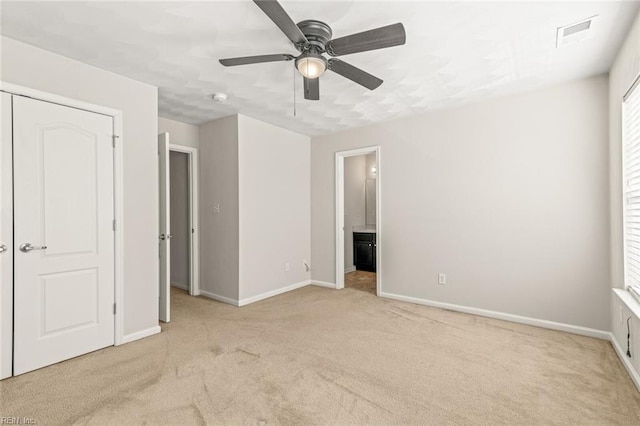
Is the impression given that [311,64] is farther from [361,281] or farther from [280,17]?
[361,281]

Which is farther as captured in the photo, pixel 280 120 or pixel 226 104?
pixel 280 120

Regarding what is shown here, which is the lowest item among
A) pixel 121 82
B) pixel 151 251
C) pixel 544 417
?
pixel 544 417

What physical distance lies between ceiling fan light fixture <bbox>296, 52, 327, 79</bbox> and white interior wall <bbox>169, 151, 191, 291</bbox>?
3310 millimetres

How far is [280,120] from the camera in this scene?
450 centimetres

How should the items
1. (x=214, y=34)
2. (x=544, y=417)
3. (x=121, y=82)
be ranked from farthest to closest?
(x=121, y=82) < (x=214, y=34) < (x=544, y=417)

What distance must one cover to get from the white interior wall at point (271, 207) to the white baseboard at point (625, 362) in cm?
378

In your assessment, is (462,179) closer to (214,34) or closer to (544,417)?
(544,417)

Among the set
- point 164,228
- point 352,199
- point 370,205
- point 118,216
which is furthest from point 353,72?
point 370,205

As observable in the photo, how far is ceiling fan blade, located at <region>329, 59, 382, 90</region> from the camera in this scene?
2201 millimetres

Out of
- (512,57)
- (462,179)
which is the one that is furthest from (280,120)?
(512,57)

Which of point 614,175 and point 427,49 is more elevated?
point 427,49

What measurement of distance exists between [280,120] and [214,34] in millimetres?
Result: 2180

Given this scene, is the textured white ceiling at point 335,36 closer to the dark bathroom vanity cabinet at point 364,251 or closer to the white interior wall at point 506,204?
the white interior wall at point 506,204

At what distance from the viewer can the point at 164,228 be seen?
362 centimetres
